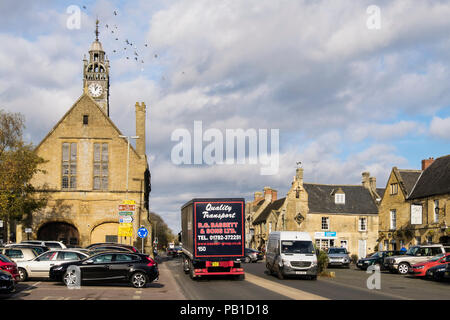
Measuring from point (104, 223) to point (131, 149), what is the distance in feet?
24.7

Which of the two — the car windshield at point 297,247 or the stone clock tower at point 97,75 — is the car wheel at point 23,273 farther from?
the stone clock tower at point 97,75

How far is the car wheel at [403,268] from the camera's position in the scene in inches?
1358

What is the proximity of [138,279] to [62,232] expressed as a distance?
106ft

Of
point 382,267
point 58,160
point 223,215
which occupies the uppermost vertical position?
point 58,160

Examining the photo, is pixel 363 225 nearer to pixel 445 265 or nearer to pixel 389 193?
pixel 389 193

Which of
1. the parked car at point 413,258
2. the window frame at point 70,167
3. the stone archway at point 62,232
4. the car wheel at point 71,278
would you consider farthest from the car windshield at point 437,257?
the window frame at point 70,167

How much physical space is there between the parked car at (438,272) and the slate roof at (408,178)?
78.7 feet

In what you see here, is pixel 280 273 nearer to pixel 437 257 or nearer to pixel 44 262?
pixel 437 257

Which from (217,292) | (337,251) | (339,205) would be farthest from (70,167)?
(217,292)

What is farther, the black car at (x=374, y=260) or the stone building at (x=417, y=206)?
the stone building at (x=417, y=206)

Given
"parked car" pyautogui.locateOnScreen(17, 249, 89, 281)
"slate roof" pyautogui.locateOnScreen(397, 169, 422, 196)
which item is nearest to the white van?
"parked car" pyautogui.locateOnScreen(17, 249, 89, 281)
